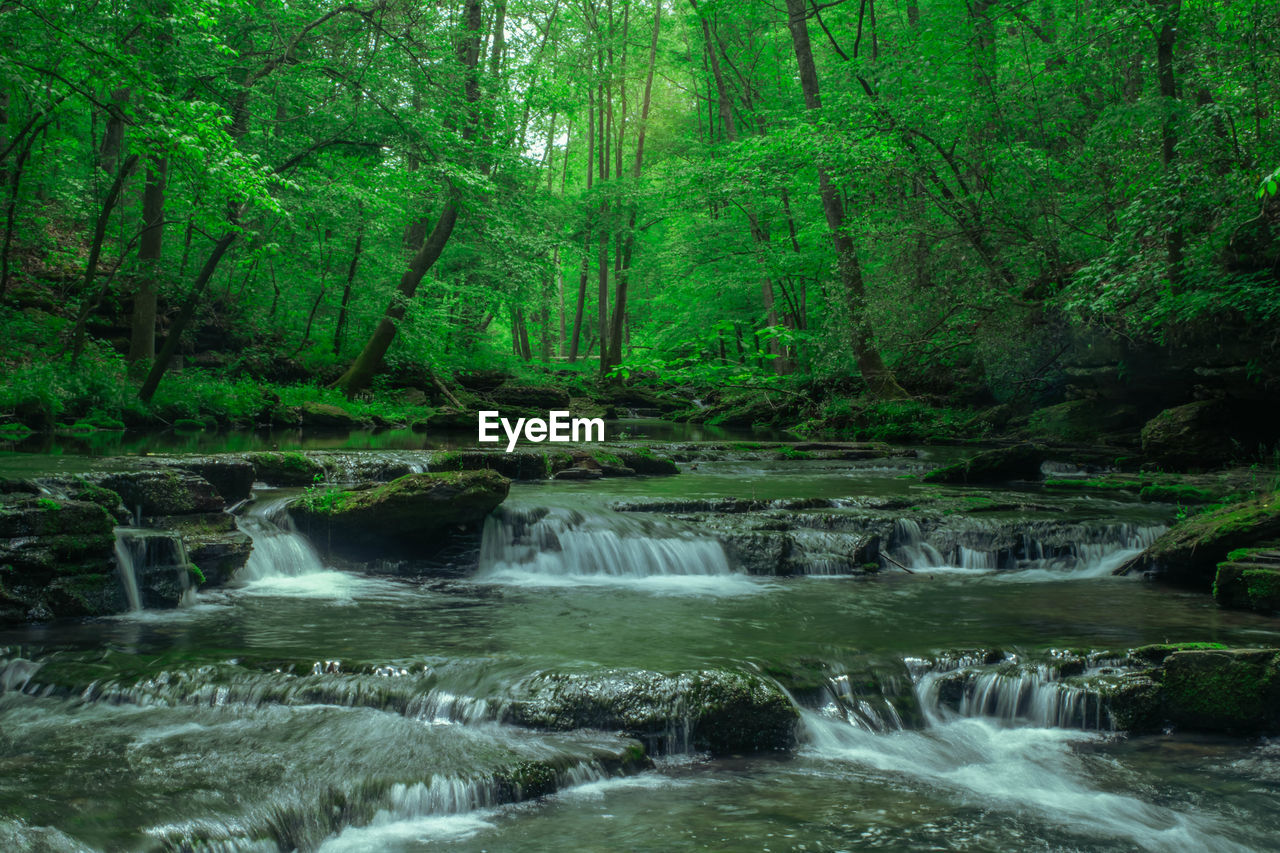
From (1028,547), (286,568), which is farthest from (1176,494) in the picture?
(286,568)

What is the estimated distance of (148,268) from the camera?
Answer: 1625cm

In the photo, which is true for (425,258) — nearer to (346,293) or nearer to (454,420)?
(454,420)

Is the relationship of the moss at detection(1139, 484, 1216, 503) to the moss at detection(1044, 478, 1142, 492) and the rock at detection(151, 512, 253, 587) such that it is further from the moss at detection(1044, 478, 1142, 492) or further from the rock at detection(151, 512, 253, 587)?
the rock at detection(151, 512, 253, 587)

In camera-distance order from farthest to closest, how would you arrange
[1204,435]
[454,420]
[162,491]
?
[454,420] → [1204,435] → [162,491]

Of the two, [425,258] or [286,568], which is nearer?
[286,568]

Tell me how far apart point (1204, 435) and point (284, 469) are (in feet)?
47.7

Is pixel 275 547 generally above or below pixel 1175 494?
below

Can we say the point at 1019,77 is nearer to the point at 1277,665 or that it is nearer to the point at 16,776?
the point at 1277,665

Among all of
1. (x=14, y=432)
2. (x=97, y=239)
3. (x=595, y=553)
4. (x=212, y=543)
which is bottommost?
(x=595, y=553)

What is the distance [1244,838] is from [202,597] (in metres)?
8.15

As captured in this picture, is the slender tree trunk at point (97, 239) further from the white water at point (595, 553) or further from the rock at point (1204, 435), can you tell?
the rock at point (1204, 435)

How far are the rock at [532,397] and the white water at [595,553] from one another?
16.1 metres

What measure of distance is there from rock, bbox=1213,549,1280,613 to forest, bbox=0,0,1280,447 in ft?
15.4

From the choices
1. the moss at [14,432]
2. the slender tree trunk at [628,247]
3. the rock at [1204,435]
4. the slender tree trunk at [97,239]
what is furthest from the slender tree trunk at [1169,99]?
the slender tree trunk at [628,247]
